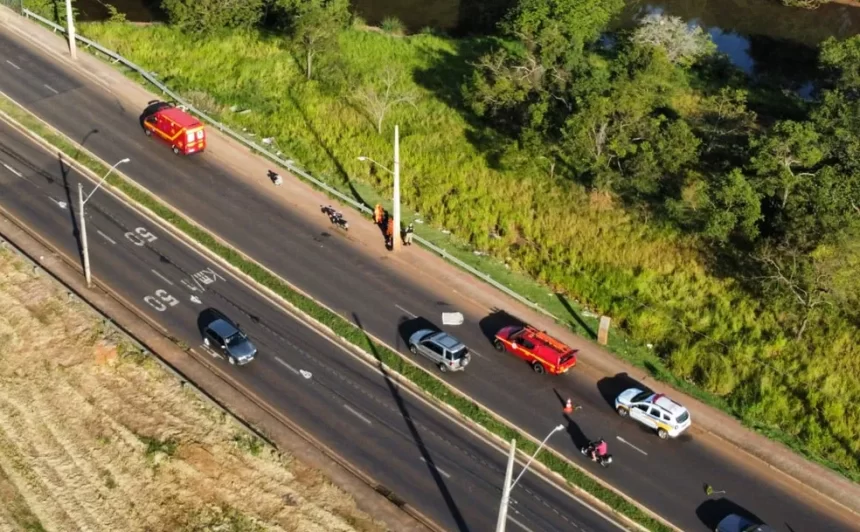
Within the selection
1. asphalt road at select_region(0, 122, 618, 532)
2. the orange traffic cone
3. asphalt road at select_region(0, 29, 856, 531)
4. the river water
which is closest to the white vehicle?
asphalt road at select_region(0, 29, 856, 531)

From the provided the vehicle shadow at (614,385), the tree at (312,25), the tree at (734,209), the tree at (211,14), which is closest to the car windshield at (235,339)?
the vehicle shadow at (614,385)

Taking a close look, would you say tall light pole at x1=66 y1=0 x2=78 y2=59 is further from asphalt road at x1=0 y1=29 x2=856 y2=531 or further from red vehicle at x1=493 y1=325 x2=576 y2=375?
red vehicle at x1=493 y1=325 x2=576 y2=375

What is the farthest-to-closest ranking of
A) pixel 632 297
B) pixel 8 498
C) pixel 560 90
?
pixel 560 90
pixel 632 297
pixel 8 498

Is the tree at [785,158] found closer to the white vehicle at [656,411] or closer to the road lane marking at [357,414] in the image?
the white vehicle at [656,411]

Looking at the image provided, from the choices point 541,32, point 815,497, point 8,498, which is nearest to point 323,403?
point 8,498

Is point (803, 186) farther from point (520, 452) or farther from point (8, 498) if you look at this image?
point (8, 498)
